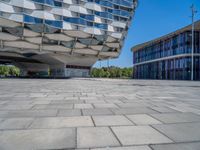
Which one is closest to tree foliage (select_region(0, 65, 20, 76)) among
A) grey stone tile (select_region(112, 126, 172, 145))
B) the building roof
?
the building roof

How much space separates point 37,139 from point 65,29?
134 feet

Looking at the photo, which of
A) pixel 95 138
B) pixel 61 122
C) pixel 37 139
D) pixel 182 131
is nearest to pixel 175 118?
pixel 182 131

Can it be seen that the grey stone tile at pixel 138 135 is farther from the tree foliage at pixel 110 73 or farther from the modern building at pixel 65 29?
the tree foliage at pixel 110 73

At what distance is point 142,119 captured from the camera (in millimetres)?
4703

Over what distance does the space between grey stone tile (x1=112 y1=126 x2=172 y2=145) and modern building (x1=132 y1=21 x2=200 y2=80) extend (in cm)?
5641

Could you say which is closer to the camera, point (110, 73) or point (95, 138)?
point (95, 138)

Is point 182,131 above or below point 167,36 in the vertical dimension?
below

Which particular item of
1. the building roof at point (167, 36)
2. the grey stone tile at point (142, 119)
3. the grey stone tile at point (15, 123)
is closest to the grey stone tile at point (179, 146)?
the grey stone tile at point (142, 119)

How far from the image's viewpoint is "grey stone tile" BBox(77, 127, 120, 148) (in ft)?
9.89

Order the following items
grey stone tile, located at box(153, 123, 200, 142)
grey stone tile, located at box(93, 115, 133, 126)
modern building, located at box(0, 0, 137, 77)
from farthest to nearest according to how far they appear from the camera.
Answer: modern building, located at box(0, 0, 137, 77)
grey stone tile, located at box(93, 115, 133, 126)
grey stone tile, located at box(153, 123, 200, 142)

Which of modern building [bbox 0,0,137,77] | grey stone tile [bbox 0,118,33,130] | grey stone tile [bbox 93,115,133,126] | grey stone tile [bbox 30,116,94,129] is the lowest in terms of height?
grey stone tile [bbox 93,115,133,126]

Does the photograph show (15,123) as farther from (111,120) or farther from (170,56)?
(170,56)

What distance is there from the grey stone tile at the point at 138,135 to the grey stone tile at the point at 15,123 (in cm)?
196

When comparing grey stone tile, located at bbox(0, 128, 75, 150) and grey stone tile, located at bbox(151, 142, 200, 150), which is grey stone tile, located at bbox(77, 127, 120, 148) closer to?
grey stone tile, located at bbox(0, 128, 75, 150)
